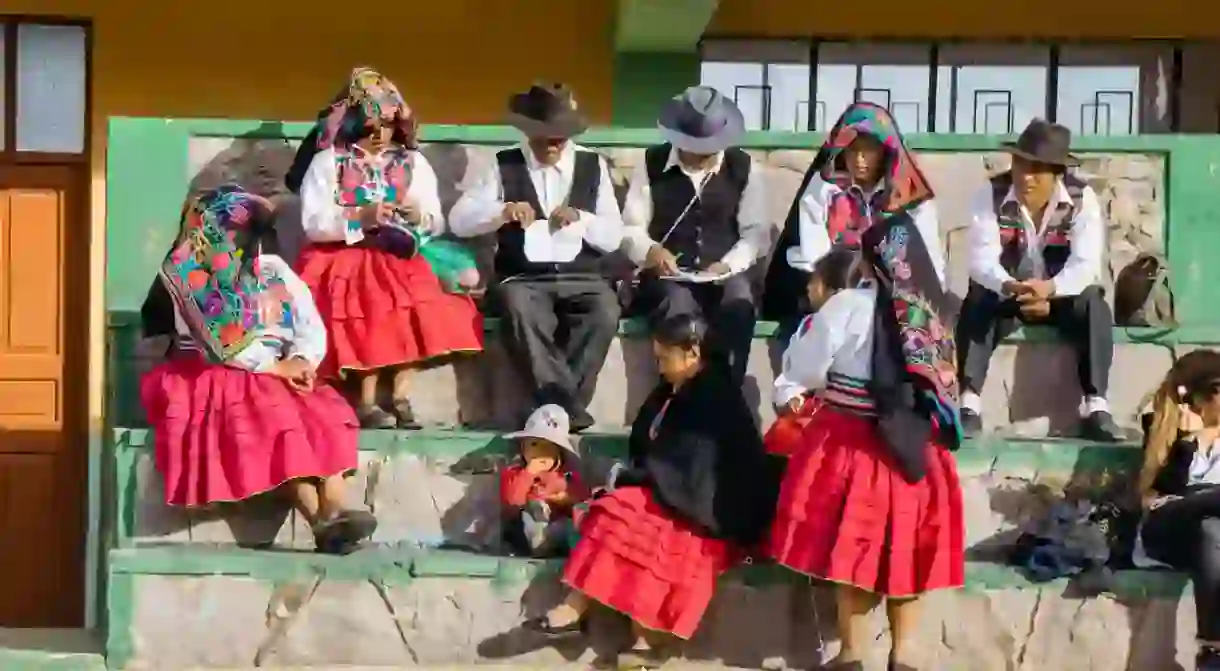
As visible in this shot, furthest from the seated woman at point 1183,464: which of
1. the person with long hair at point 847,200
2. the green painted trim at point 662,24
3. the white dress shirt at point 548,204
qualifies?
→ the green painted trim at point 662,24

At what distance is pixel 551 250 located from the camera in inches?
212

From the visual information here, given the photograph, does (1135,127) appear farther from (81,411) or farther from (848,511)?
(81,411)

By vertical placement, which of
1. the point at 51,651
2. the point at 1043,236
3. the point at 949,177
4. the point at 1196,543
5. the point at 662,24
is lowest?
the point at 51,651

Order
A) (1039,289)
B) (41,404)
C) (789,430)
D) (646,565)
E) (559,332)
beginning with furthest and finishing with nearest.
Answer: (41,404)
(559,332)
(1039,289)
(789,430)
(646,565)

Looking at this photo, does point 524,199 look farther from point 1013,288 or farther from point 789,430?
point 1013,288

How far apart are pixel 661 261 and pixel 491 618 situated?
141 cm

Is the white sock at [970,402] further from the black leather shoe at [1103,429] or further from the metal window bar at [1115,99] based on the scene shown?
the metal window bar at [1115,99]

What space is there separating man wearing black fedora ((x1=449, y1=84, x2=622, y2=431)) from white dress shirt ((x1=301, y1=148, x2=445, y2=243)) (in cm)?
12

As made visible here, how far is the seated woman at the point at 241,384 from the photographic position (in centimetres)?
483

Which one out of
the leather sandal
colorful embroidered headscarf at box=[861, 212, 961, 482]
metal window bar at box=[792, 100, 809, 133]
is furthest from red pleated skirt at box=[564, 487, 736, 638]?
metal window bar at box=[792, 100, 809, 133]

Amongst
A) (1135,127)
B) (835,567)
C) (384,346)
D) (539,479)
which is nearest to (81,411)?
(384,346)

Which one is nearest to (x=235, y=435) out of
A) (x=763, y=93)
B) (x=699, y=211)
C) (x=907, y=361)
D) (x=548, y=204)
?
(x=548, y=204)

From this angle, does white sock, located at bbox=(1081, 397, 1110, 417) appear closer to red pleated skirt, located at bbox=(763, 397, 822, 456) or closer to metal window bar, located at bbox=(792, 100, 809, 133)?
red pleated skirt, located at bbox=(763, 397, 822, 456)

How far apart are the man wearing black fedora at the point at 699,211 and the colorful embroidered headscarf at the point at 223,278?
1310 millimetres
